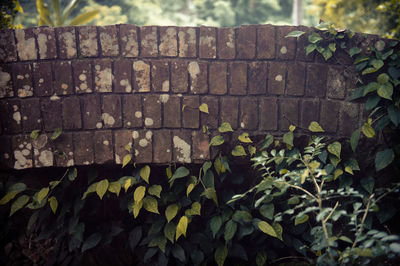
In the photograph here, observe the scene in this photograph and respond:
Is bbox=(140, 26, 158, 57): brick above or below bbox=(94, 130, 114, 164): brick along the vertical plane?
above

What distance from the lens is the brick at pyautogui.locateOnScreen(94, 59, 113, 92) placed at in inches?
58.3

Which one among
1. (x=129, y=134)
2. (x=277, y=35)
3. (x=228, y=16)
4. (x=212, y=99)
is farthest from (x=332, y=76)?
(x=228, y=16)

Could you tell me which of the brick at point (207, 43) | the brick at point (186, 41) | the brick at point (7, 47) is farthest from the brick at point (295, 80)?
the brick at point (7, 47)

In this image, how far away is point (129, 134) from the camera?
58.8 inches

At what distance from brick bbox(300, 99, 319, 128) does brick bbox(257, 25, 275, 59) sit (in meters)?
0.32

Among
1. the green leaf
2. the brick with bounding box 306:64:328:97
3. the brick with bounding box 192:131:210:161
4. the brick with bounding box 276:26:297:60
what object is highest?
the brick with bounding box 276:26:297:60

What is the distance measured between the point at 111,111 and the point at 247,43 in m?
0.83

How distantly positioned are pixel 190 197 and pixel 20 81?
1.12m

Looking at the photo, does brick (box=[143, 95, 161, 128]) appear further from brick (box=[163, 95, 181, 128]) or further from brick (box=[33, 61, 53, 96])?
brick (box=[33, 61, 53, 96])

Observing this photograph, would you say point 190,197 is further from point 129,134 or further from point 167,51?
point 167,51

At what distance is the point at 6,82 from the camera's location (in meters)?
1.48

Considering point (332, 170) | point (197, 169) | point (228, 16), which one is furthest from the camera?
point (228, 16)

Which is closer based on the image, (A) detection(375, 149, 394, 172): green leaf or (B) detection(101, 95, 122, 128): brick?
(A) detection(375, 149, 394, 172): green leaf

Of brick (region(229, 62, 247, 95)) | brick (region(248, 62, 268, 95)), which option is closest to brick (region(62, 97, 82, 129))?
brick (region(229, 62, 247, 95))
